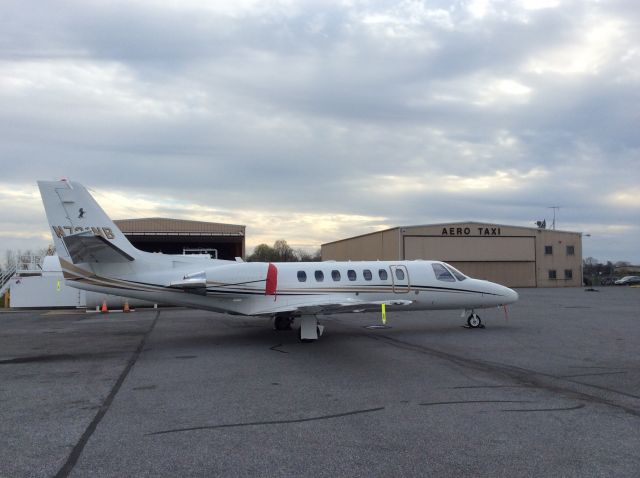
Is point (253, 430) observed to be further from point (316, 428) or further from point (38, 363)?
point (38, 363)

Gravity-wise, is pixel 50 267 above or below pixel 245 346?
above

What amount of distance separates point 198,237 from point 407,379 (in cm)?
3691

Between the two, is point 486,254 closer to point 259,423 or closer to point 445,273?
point 445,273

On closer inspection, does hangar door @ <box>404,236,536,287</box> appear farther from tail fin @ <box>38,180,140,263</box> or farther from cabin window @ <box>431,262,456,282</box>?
tail fin @ <box>38,180,140,263</box>

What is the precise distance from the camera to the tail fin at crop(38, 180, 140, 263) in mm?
15742

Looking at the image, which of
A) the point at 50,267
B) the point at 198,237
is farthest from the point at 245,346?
the point at 198,237

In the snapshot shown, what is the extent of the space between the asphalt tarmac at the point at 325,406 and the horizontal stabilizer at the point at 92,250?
A: 2658 millimetres

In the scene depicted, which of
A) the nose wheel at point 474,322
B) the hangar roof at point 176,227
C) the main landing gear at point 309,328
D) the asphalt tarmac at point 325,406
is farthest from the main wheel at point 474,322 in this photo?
the hangar roof at point 176,227

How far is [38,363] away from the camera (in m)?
12.9

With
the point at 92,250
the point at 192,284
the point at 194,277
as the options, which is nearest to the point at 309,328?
the point at 192,284

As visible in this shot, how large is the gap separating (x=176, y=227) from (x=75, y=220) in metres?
27.2

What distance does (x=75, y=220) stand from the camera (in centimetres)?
1602

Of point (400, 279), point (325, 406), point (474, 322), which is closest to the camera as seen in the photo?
point (325, 406)

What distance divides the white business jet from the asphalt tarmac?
47.8 inches
